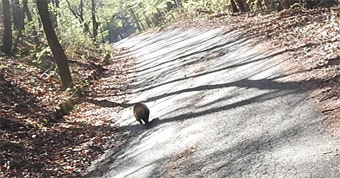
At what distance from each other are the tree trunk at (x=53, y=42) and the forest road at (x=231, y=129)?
267cm

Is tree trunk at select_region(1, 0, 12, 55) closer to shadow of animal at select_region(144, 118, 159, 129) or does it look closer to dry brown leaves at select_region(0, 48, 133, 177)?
dry brown leaves at select_region(0, 48, 133, 177)

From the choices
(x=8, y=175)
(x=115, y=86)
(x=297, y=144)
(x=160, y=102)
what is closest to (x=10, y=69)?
(x=115, y=86)

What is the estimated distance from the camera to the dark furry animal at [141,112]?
375 inches

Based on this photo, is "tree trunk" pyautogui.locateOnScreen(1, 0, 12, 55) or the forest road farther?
"tree trunk" pyautogui.locateOnScreen(1, 0, 12, 55)

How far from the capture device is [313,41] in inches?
409

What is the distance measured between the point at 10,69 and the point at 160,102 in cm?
749

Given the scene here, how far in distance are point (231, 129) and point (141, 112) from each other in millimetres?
3003

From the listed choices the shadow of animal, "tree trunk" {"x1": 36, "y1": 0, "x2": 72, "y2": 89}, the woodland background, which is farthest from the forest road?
"tree trunk" {"x1": 36, "y1": 0, "x2": 72, "y2": 89}

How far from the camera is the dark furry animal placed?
953 cm

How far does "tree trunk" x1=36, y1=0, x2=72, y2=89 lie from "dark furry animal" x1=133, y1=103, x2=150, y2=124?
5350 millimetres

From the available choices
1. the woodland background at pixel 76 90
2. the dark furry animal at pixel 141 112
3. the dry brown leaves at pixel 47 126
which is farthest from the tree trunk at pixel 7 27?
the dark furry animal at pixel 141 112

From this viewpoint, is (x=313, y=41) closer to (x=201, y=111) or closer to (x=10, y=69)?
(x=201, y=111)

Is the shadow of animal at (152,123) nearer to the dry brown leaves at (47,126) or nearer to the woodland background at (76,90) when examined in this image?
the woodland background at (76,90)

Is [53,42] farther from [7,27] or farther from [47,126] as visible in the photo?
[7,27]
